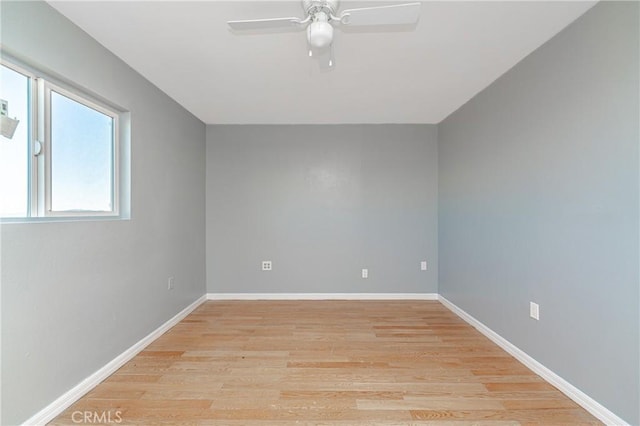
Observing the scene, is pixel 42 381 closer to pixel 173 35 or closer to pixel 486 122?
pixel 173 35

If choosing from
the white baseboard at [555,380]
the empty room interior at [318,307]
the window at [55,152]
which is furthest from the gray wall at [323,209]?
the window at [55,152]

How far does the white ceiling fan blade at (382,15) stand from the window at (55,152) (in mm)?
1811

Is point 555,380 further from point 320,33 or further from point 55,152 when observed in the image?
point 55,152

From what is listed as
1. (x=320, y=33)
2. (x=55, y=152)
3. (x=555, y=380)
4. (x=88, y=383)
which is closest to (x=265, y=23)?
(x=320, y=33)

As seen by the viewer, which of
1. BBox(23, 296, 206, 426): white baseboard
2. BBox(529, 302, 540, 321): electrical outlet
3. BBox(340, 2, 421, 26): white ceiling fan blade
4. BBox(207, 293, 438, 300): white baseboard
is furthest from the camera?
BBox(207, 293, 438, 300): white baseboard

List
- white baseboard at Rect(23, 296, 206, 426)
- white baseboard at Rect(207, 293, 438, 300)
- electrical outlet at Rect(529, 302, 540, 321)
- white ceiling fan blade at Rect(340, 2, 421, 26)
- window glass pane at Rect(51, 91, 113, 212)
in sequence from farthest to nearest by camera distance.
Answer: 1. white baseboard at Rect(207, 293, 438, 300)
2. electrical outlet at Rect(529, 302, 540, 321)
3. window glass pane at Rect(51, 91, 113, 212)
4. white baseboard at Rect(23, 296, 206, 426)
5. white ceiling fan blade at Rect(340, 2, 421, 26)

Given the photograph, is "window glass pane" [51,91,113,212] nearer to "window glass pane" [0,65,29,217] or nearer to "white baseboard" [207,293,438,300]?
"window glass pane" [0,65,29,217]

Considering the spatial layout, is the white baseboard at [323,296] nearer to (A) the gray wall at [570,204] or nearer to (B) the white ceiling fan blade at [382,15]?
(A) the gray wall at [570,204]

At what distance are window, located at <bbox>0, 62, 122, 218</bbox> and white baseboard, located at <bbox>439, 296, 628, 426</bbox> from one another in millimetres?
3414

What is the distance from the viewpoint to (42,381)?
1.59 meters

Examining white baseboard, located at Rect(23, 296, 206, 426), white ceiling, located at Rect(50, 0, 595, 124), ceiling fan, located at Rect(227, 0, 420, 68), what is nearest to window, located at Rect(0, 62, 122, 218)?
white ceiling, located at Rect(50, 0, 595, 124)

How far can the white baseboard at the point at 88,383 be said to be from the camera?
158cm

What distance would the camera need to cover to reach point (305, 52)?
6.77ft

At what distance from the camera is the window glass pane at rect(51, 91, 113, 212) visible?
1.78 m
